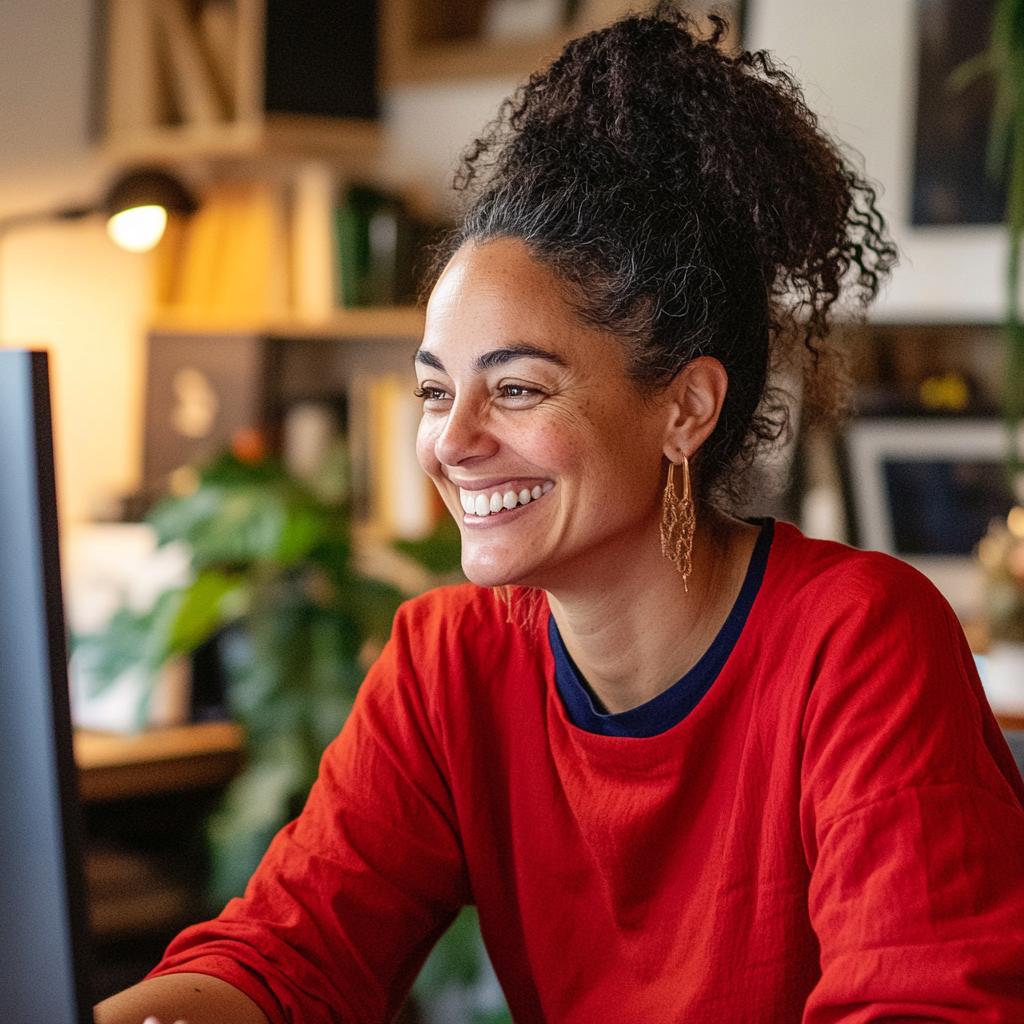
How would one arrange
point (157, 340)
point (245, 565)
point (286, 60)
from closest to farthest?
point (245, 565) < point (286, 60) < point (157, 340)

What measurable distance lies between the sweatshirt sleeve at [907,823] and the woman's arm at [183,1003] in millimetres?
443

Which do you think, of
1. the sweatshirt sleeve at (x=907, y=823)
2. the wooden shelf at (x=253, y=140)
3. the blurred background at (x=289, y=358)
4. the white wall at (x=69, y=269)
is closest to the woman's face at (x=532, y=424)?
the sweatshirt sleeve at (x=907, y=823)

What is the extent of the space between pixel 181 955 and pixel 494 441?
1.66 ft

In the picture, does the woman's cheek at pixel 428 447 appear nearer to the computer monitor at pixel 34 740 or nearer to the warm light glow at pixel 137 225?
the computer monitor at pixel 34 740

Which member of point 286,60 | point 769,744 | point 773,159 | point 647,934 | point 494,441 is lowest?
point 647,934

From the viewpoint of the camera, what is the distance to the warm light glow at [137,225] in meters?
2.30

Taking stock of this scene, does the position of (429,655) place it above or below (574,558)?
below

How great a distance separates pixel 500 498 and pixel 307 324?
1.66 m

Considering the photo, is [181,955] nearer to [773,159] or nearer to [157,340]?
[773,159]

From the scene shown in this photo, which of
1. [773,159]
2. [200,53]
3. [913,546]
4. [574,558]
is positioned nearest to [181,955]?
[574,558]

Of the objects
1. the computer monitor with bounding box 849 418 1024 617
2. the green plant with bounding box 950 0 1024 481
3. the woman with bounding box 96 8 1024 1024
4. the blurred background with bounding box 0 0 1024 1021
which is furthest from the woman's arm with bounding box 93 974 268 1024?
the computer monitor with bounding box 849 418 1024 617

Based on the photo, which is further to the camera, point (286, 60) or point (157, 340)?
point (157, 340)

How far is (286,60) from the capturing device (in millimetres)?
2572

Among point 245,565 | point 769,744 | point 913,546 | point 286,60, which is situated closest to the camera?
point 769,744
